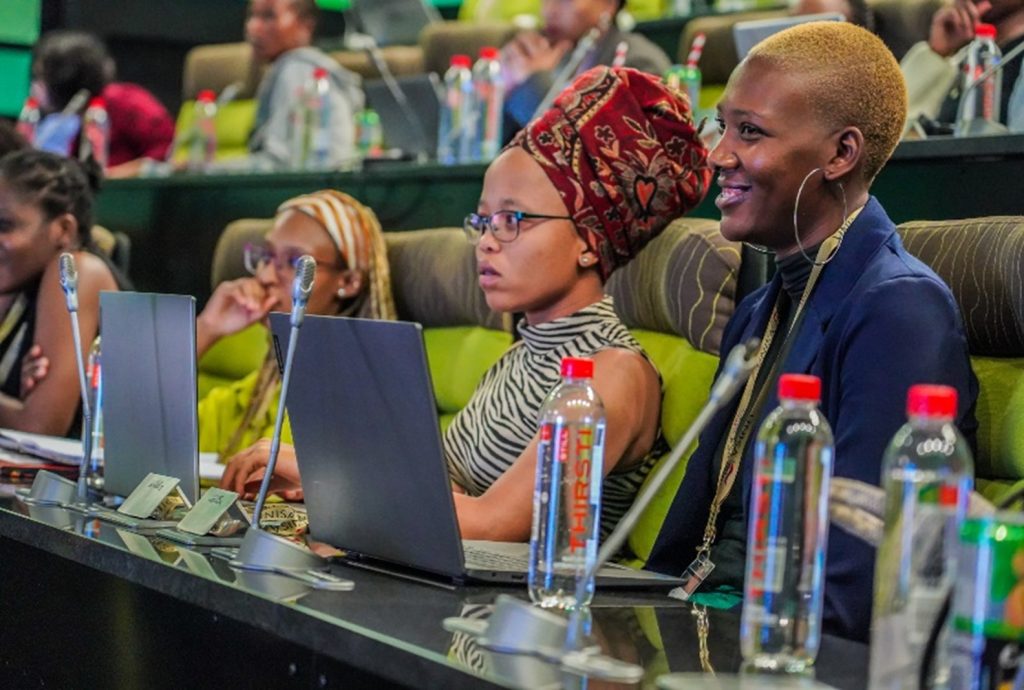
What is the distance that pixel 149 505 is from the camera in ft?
6.18

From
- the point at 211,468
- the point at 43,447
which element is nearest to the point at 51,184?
the point at 43,447

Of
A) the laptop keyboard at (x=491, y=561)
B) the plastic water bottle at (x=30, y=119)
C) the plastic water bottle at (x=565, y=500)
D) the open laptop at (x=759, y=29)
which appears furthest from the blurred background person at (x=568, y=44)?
the plastic water bottle at (x=565, y=500)

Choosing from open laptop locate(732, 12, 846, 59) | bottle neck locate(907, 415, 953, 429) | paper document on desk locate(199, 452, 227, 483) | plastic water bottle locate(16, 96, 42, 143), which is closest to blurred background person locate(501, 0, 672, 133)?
open laptop locate(732, 12, 846, 59)

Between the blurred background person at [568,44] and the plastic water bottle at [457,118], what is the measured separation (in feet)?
0.32

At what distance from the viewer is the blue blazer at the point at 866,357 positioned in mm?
1586

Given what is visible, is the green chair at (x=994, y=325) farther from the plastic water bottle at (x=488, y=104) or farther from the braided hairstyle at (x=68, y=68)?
the braided hairstyle at (x=68, y=68)

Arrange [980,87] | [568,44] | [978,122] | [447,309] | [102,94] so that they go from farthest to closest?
[102,94]
[568,44]
[447,309]
[980,87]
[978,122]

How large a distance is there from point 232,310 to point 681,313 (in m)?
1.25

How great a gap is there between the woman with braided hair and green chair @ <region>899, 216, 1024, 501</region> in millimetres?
1713

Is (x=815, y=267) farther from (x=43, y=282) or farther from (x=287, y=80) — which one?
(x=287, y=80)

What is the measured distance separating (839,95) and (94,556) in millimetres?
916

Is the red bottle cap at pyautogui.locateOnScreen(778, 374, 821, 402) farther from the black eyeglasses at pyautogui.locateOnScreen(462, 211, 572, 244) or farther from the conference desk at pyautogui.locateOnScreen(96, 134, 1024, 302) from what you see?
the conference desk at pyautogui.locateOnScreen(96, 134, 1024, 302)

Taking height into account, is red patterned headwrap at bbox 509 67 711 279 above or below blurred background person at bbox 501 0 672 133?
below

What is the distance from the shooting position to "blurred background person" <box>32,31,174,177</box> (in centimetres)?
553
